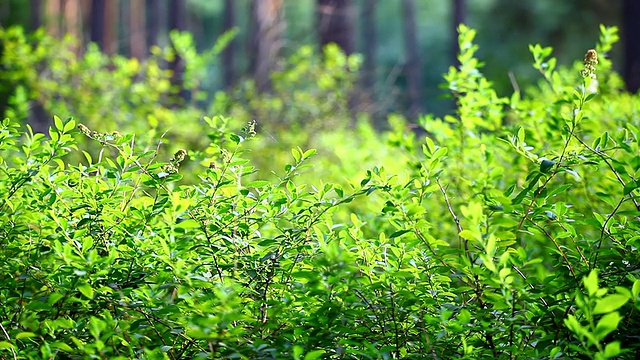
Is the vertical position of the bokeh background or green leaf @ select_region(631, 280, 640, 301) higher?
the bokeh background

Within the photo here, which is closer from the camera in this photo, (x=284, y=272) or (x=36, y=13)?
(x=284, y=272)

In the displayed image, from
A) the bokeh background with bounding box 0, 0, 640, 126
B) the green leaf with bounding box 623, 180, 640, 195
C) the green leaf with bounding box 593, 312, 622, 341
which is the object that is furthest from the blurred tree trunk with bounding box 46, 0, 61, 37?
the green leaf with bounding box 593, 312, 622, 341

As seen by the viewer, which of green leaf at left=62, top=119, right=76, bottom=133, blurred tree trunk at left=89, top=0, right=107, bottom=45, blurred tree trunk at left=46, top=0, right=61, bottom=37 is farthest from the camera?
blurred tree trunk at left=46, top=0, right=61, bottom=37

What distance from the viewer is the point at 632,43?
1055cm

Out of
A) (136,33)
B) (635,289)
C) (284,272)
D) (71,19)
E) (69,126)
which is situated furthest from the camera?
(136,33)

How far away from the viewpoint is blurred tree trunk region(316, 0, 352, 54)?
12.0 metres

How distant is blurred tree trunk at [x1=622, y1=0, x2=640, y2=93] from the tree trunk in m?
4.37

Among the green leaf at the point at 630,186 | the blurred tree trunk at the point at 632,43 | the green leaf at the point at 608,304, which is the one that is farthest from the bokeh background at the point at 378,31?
the green leaf at the point at 608,304

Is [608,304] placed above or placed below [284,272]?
below

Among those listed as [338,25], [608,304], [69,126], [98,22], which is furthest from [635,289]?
[98,22]

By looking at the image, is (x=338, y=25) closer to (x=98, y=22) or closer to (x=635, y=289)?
Result: (x=98, y=22)

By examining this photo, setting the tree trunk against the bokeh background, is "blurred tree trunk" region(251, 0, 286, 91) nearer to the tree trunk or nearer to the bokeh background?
the bokeh background

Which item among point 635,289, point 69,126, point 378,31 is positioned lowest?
point 635,289

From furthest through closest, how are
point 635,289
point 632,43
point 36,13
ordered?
point 36,13, point 632,43, point 635,289
